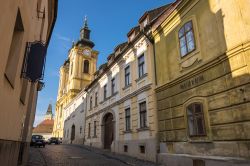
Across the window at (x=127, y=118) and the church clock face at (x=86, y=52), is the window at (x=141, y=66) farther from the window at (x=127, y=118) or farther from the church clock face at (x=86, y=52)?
the church clock face at (x=86, y=52)

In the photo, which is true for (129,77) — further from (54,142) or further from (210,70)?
(54,142)

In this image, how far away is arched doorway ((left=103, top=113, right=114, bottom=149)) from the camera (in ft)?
65.5

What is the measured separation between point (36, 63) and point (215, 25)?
731 centimetres

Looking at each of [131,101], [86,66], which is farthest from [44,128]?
[131,101]

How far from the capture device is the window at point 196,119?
928cm

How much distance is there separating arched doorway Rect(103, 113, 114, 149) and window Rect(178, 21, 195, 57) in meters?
11.0

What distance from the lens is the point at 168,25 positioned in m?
12.6

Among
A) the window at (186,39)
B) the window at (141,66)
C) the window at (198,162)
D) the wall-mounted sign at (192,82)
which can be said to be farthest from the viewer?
the window at (141,66)

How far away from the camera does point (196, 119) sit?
9570 mm

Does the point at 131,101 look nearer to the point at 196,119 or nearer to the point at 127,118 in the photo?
the point at 127,118

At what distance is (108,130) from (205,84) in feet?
43.9

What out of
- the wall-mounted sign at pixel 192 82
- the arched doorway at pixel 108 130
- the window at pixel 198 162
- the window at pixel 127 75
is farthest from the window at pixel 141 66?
the window at pixel 198 162

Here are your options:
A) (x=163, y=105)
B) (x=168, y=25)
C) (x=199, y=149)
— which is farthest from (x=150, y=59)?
(x=199, y=149)

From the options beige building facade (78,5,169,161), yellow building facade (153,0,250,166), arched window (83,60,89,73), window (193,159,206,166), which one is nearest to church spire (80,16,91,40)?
arched window (83,60,89,73)
